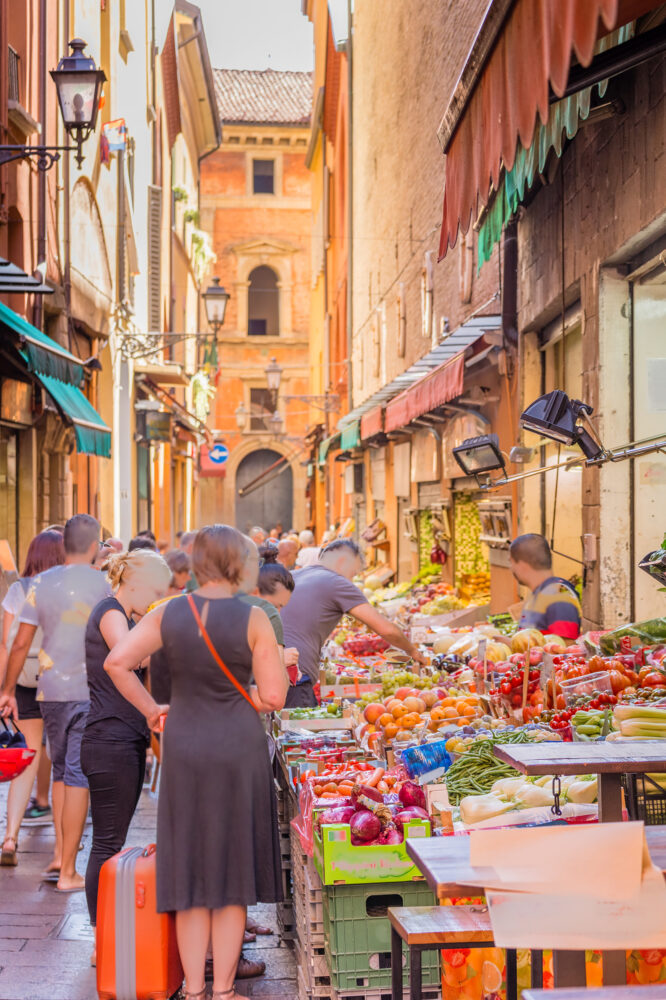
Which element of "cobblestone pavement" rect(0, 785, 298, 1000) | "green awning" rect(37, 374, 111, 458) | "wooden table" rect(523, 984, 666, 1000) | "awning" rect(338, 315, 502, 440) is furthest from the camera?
"green awning" rect(37, 374, 111, 458)

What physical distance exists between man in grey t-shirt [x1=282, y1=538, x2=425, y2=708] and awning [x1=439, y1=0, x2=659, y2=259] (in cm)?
297

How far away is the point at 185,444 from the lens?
33.8 metres

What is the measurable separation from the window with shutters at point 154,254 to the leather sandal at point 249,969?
2052 centimetres

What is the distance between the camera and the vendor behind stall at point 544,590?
759 cm

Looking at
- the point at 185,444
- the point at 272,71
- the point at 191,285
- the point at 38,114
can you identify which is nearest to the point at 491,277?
the point at 38,114

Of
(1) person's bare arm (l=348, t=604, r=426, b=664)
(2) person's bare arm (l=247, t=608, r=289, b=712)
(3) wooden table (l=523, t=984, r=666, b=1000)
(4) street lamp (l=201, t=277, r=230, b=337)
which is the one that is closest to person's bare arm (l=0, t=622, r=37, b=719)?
(1) person's bare arm (l=348, t=604, r=426, b=664)

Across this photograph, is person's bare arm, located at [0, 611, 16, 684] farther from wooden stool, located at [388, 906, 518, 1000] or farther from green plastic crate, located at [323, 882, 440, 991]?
wooden stool, located at [388, 906, 518, 1000]

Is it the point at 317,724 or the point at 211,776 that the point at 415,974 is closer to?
the point at 211,776

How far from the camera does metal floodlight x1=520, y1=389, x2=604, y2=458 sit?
6.10 metres

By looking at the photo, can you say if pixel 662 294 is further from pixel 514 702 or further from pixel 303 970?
pixel 303 970

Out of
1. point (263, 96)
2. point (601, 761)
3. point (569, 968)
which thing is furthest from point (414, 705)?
point (263, 96)

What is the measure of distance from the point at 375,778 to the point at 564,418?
2.27 m

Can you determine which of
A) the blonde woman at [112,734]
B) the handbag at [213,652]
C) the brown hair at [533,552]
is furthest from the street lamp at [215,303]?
the handbag at [213,652]

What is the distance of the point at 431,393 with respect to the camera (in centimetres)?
1102
